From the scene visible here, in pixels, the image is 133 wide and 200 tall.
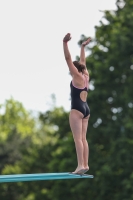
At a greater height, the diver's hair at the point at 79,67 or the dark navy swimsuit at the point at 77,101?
the diver's hair at the point at 79,67

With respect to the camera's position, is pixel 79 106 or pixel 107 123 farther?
pixel 107 123

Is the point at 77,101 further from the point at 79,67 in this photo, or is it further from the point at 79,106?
the point at 79,67

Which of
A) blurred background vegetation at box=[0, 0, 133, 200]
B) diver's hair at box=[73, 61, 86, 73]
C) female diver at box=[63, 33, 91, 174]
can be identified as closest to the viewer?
female diver at box=[63, 33, 91, 174]

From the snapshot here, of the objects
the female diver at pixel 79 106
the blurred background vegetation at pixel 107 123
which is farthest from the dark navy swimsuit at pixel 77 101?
the blurred background vegetation at pixel 107 123

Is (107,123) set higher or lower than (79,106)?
lower

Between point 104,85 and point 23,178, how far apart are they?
29536 millimetres

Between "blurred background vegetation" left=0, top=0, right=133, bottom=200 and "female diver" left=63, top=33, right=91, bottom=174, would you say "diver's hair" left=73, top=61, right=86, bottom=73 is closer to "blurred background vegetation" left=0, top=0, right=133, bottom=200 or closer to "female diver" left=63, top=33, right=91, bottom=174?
"female diver" left=63, top=33, right=91, bottom=174

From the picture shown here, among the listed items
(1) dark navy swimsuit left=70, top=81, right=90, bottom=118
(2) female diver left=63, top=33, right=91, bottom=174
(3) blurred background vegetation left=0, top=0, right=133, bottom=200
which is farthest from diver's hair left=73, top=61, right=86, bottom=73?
(3) blurred background vegetation left=0, top=0, right=133, bottom=200

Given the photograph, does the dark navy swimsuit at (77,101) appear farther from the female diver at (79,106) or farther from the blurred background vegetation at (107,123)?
the blurred background vegetation at (107,123)

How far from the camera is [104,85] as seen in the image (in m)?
42.0

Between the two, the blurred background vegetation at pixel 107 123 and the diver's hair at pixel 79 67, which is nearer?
the diver's hair at pixel 79 67

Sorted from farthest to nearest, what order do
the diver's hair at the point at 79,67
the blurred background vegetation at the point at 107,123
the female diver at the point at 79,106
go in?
1. the blurred background vegetation at the point at 107,123
2. the diver's hair at the point at 79,67
3. the female diver at the point at 79,106

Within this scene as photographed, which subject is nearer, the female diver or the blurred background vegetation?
the female diver

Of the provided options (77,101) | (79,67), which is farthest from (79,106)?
(79,67)
